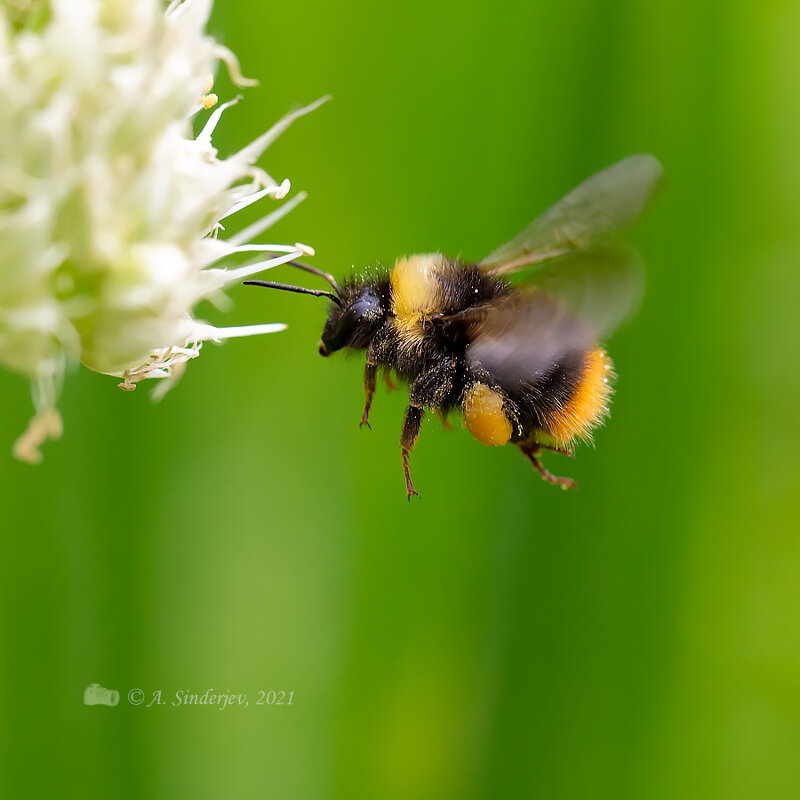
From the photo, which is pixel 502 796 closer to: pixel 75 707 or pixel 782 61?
pixel 75 707

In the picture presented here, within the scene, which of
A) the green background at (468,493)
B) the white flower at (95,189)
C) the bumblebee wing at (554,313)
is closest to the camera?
the white flower at (95,189)

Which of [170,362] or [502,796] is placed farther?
[502,796]

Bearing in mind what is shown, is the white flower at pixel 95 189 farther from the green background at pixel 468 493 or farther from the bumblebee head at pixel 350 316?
the green background at pixel 468 493

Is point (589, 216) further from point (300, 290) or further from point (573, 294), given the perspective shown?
point (300, 290)

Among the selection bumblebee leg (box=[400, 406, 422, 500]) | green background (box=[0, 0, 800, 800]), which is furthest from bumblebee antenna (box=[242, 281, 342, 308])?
green background (box=[0, 0, 800, 800])

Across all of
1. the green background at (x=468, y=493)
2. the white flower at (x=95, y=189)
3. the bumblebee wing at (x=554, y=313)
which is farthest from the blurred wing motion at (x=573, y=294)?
the green background at (x=468, y=493)

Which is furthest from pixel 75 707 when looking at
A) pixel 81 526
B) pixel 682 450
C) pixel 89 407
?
pixel 682 450

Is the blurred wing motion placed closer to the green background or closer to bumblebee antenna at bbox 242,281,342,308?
bumblebee antenna at bbox 242,281,342,308
